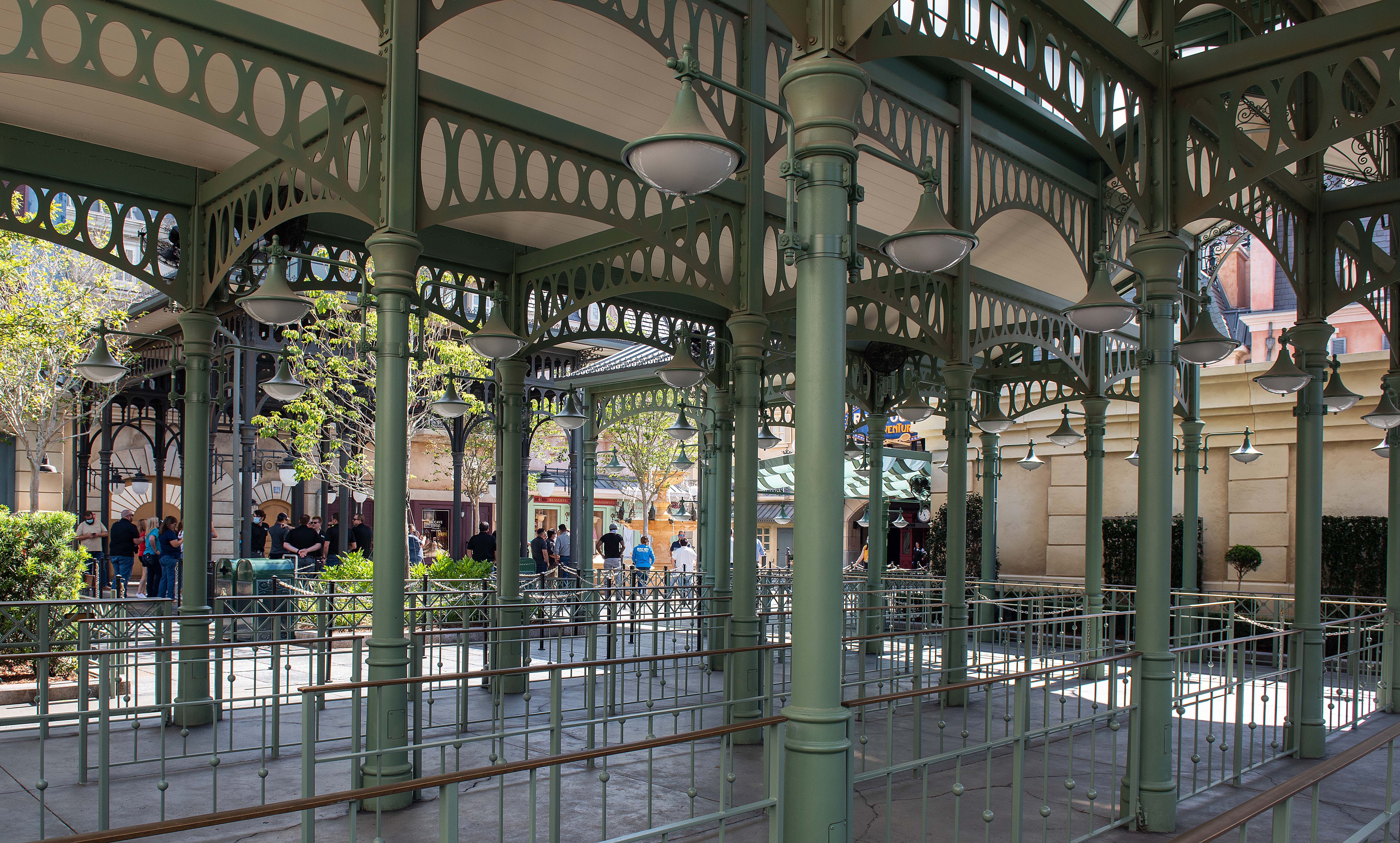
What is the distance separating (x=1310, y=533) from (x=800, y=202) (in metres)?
7.30

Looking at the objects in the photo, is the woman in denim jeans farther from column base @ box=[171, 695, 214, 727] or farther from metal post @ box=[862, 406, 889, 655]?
metal post @ box=[862, 406, 889, 655]

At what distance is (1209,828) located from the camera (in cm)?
276

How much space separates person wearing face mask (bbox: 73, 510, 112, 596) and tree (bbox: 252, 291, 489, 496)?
438 centimetres

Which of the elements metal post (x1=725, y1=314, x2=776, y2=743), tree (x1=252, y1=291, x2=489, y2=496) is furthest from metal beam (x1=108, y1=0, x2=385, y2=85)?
tree (x1=252, y1=291, x2=489, y2=496)

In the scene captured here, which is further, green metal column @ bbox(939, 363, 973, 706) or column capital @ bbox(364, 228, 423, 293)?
green metal column @ bbox(939, 363, 973, 706)

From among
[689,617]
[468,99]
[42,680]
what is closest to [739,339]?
[689,617]

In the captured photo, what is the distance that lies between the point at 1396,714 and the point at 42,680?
13897 millimetres

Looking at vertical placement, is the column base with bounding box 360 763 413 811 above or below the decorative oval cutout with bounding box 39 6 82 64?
below

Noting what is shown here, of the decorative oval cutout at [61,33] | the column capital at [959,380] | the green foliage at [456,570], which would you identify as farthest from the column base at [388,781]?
the green foliage at [456,570]

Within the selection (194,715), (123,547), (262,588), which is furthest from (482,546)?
(194,715)

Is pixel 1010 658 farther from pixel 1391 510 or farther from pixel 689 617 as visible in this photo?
pixel 689 617

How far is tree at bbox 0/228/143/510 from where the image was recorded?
57.3 ft

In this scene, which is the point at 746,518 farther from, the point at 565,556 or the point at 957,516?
the point at 565,556

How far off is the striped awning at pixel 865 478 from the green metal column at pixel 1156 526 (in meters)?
22.8
